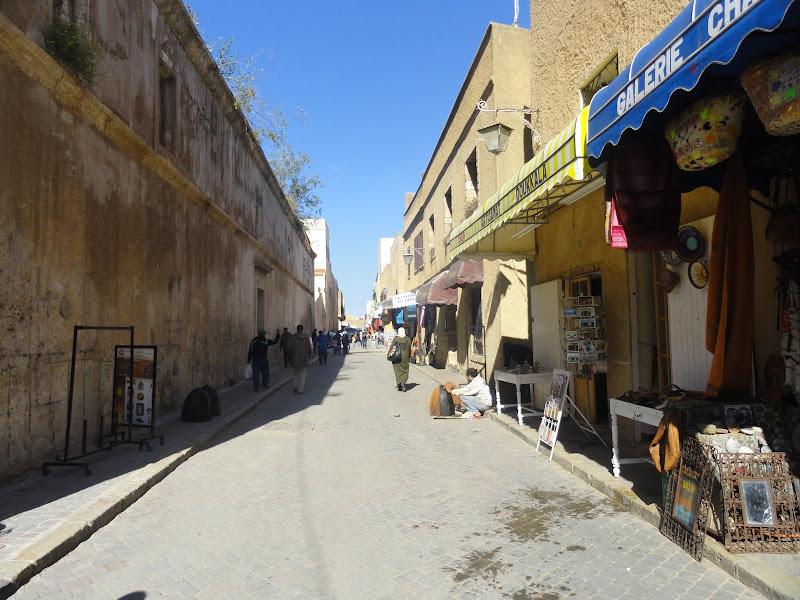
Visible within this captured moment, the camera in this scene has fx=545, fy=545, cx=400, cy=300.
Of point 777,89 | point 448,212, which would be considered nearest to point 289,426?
point 777,89

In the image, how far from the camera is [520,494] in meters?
5.44

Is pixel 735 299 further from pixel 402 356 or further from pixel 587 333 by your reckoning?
pixel 402 356

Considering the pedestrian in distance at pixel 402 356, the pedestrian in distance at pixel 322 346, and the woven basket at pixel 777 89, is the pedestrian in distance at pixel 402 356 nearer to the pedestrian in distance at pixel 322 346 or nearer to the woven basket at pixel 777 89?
the pedestrian in distance at pixel 322 346

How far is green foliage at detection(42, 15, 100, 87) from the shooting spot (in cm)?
611

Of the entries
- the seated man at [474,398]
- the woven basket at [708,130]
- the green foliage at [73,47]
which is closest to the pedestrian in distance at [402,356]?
the seated man at [474,398]

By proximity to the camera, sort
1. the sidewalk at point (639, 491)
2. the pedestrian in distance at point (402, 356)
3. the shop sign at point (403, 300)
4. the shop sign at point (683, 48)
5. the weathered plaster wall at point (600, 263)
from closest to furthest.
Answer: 1. the shop sign at point (683, 48)
2. the sidewalk at point (639, 491)
3. the weathered plaster wall at point (600, 263)
4. the pedestrian in distance at point (402, 356)
5. the shop sign at point (403, 300)

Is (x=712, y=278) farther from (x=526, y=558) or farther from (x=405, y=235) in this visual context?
(x=405, y=235)

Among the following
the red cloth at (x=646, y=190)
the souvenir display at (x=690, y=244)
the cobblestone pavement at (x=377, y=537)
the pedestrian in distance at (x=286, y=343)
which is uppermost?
the red cloth at (x=646, y=190)

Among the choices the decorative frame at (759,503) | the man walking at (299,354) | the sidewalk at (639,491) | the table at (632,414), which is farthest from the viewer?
the man walking at (299,354)

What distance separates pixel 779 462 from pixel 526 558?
1810 millimetres

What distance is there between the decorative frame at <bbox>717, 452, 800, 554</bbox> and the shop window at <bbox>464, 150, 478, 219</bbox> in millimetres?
13037

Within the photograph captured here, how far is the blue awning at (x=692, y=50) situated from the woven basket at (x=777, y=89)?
0.10 m

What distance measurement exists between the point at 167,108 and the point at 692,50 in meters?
9.49

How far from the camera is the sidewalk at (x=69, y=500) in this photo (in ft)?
12.5
